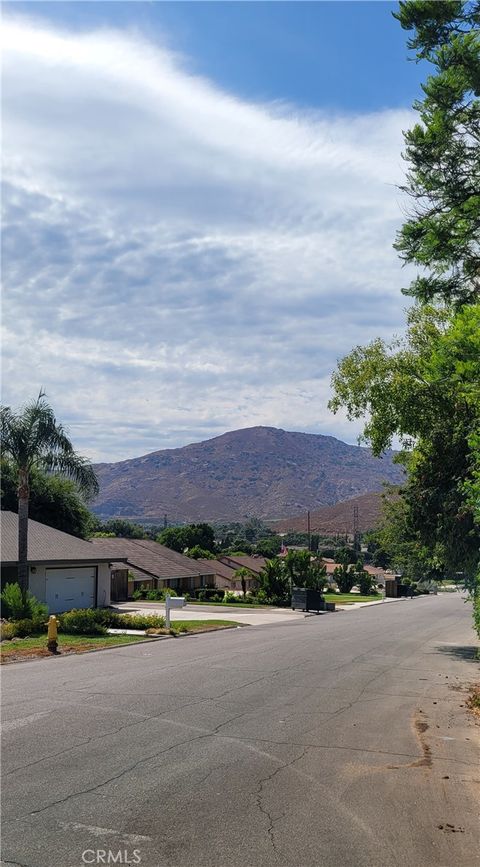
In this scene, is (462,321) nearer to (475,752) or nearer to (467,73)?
(467,73)

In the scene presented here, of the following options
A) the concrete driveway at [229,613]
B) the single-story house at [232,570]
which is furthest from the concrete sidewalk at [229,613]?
the single-story house at [232,570]

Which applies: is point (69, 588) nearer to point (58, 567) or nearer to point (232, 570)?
point (58, 567)

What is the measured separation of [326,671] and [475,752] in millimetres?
6909

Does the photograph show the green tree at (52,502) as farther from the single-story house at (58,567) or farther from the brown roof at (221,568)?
the brown roof at (221,568)

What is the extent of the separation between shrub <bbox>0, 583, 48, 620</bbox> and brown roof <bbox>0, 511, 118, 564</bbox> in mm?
4272

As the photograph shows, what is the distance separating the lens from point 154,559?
2272 inches

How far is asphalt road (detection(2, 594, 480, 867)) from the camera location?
231 inches

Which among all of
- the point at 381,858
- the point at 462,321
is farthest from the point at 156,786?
the point at 462,321

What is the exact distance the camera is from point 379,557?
454 feet

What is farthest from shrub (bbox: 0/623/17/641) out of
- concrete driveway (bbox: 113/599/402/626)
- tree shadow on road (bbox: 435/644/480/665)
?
tree shadow on road (bbox: 435/644/480/665)

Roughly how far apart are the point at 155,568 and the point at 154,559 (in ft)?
7.33

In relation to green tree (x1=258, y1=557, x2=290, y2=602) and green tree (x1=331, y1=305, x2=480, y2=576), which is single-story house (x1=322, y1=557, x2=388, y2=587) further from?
green tree (x1=331, y1=305, x2=480, y2=576)

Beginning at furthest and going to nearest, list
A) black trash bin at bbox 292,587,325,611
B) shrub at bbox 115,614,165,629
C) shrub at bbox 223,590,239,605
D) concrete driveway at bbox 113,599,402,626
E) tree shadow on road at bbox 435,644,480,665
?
shrub at bbox 223,590,239,605
black trash bin at bbox 292,587,325,611
concrete driveway at bbox 113,599,402,626
shrub at bbox 115,614,165,629
tree shadow on road at bbox 435,644,480,665

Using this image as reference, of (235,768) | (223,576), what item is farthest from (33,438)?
(223,576)
